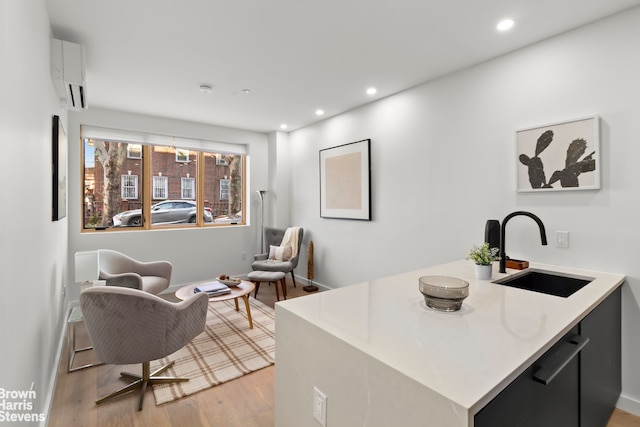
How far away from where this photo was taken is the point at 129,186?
14.5 feet

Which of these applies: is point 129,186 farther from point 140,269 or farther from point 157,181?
point 140,269

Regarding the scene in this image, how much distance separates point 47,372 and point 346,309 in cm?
213

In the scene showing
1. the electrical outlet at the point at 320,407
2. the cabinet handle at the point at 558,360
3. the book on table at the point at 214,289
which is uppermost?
the cabinet handle at the point at 558,360

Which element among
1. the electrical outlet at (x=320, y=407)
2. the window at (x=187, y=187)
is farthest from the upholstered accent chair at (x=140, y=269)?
the electrical outlet at (x=320, y=407)

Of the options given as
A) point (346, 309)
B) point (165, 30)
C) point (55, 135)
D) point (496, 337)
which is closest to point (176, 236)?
point (55, 135)

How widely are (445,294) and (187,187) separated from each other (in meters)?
4.50

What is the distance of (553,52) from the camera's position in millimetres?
2312

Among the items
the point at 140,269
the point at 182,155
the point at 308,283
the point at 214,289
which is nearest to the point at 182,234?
the point at 140,269

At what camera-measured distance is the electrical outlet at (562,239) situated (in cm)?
225

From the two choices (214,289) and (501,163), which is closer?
(501,163)

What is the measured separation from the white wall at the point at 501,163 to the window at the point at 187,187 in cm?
240

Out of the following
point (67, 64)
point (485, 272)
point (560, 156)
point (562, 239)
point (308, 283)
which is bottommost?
point (308, 283)

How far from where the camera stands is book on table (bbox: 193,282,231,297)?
3.11 meters

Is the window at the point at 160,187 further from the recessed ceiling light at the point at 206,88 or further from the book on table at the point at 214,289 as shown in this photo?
the book on table at the point at 214,289
